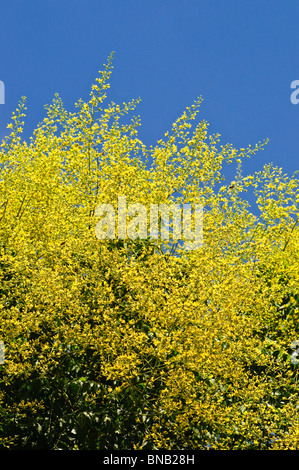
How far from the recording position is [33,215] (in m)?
10.6

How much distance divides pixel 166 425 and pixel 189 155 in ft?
14.6

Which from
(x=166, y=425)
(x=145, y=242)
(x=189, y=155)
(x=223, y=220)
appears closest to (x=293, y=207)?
(x=223, y=220)

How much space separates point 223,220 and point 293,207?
175cm

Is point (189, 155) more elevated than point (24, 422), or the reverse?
point (189, 155)

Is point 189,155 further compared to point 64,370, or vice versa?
point 189,155

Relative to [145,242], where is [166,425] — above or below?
below

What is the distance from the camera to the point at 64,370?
7.14 metres
